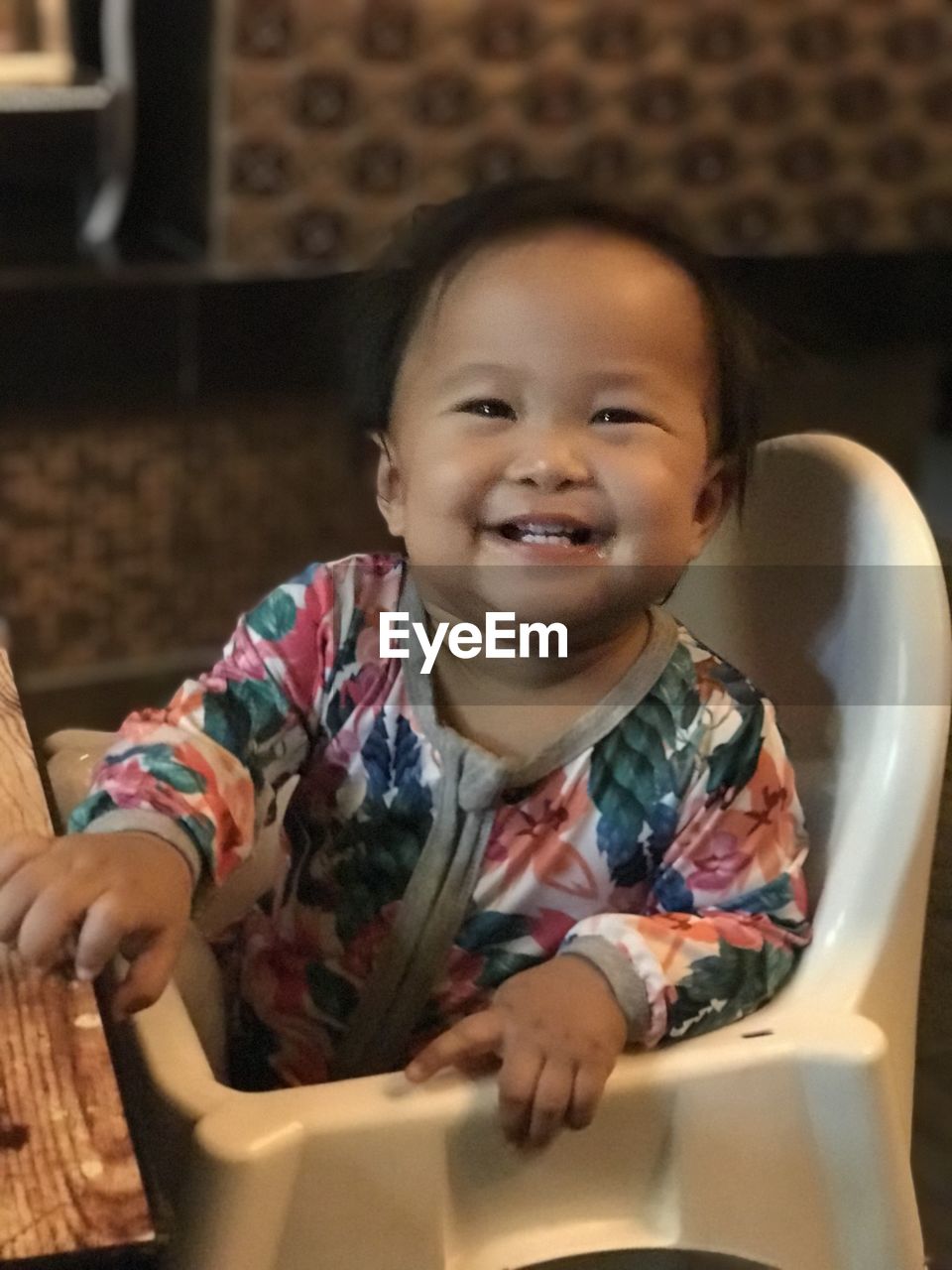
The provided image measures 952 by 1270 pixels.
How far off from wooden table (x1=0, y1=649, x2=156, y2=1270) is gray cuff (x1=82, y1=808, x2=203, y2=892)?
3.2 inches

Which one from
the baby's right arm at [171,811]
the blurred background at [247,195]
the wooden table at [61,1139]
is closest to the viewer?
the wooden table at [61,1139]

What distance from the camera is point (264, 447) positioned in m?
1.62

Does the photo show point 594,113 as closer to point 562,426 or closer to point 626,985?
point 562,426

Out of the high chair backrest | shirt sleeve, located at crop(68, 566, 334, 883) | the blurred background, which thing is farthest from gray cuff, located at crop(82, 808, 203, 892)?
the blurred background

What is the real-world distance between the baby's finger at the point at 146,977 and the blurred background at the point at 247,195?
41.0 inches

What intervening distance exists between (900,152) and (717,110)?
9.9 inches

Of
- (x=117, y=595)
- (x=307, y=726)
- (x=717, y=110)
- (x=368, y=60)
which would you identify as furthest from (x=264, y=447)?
(x=307, y=726)

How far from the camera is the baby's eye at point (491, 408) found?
0.53 meters

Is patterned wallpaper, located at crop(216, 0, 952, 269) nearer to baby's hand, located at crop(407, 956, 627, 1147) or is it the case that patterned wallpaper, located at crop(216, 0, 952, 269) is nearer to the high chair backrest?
the high chair backrest

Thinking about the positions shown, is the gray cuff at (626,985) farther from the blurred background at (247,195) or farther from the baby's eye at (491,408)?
the blurred background at (247,195)

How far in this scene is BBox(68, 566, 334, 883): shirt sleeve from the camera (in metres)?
0.51

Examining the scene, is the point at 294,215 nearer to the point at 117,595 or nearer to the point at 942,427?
the point at 117,595

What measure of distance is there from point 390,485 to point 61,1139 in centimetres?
30

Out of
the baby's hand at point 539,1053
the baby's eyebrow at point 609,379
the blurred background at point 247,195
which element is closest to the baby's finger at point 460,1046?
the baby's hand at point 539,1053
